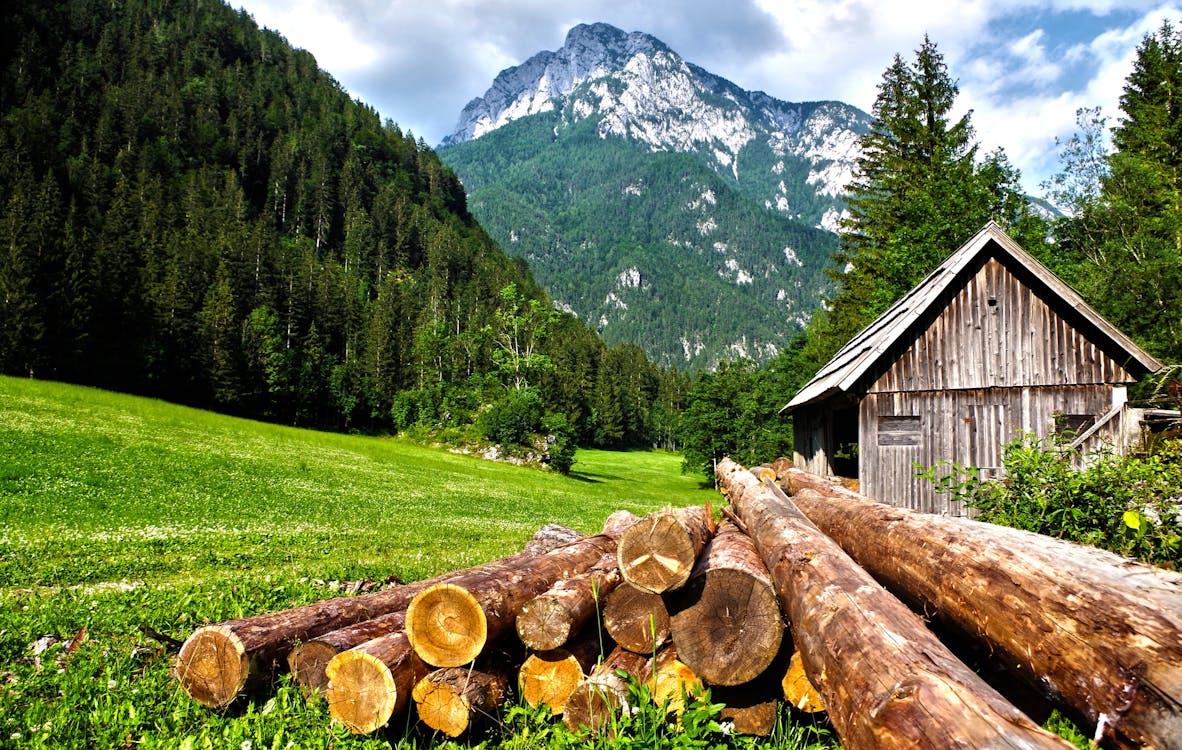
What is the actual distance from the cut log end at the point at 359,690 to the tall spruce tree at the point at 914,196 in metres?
32.7

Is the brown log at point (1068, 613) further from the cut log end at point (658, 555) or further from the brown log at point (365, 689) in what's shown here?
the brown log at point (365, 689)

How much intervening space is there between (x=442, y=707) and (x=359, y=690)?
613 mm

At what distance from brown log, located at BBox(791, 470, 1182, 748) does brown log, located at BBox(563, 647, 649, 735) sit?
241 cm

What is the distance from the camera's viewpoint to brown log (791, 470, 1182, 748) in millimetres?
2600

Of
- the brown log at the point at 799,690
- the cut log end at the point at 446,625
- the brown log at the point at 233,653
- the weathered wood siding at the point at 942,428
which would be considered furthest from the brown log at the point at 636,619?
the weathered wood siding at the point at 942,428

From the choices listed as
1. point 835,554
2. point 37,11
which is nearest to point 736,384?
point 835,554

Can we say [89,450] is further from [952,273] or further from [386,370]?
[386,370]

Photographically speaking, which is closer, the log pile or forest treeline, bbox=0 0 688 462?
the log pile

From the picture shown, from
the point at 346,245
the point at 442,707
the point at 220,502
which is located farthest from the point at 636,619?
the point at 346,245

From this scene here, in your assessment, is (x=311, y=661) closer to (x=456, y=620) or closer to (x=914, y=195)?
(x=456, y=620)

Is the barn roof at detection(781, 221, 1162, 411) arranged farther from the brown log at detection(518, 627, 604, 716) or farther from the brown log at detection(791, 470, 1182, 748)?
the brown log at detection(518, 627, 604, 716)

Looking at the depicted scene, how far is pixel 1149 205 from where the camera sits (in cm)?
3281

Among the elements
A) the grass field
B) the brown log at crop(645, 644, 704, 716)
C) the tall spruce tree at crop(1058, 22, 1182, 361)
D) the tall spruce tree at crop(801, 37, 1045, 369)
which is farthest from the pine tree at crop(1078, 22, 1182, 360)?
the brown log at crop(645, 644, 704, 716)

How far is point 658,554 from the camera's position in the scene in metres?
4.33
